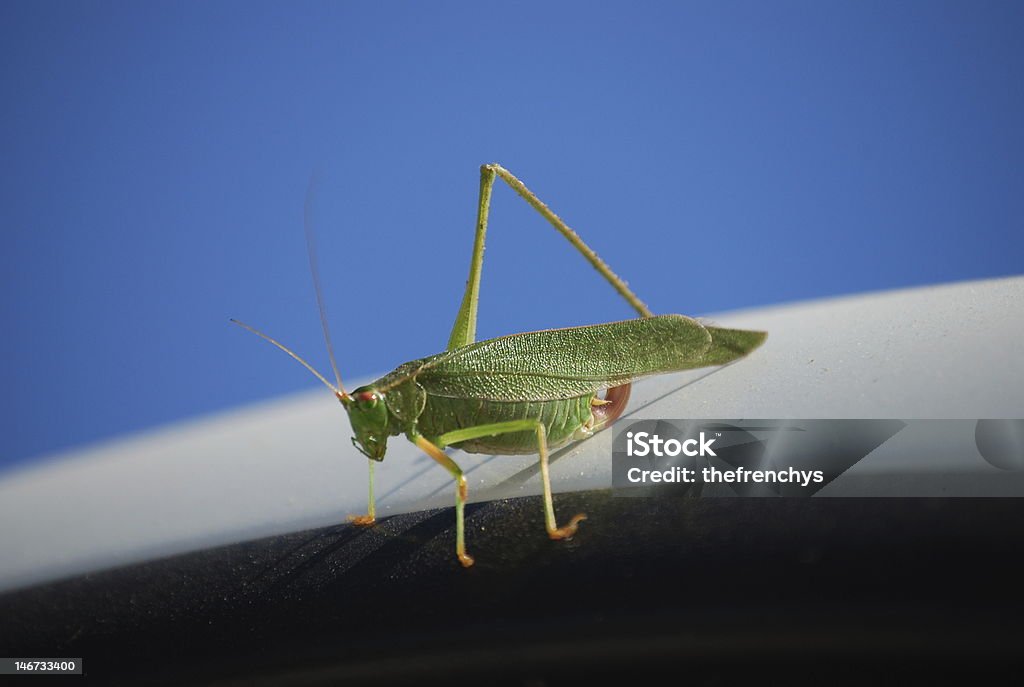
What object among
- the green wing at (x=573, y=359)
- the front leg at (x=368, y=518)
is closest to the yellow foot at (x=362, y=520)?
the front leg at (x=368, y=518)

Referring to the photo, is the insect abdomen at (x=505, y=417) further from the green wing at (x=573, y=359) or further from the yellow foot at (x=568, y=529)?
the yellow foot at (x=568, y=529)

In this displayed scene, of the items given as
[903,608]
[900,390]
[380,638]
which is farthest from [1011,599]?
[380,638]

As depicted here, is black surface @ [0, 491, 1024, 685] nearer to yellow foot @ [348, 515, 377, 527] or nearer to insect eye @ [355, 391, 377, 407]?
yellow foot @ [348, 515, 377, 527]

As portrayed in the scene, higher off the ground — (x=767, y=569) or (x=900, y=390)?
(x=900, y=390)

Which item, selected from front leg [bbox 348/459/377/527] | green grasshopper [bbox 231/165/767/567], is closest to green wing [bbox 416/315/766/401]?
green grasshopper [bbox 231/165/767/567]

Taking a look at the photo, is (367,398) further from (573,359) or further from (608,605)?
(608,605)

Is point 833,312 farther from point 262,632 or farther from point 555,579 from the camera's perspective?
point 262,632

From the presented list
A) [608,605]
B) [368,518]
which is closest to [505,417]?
[368,518]
